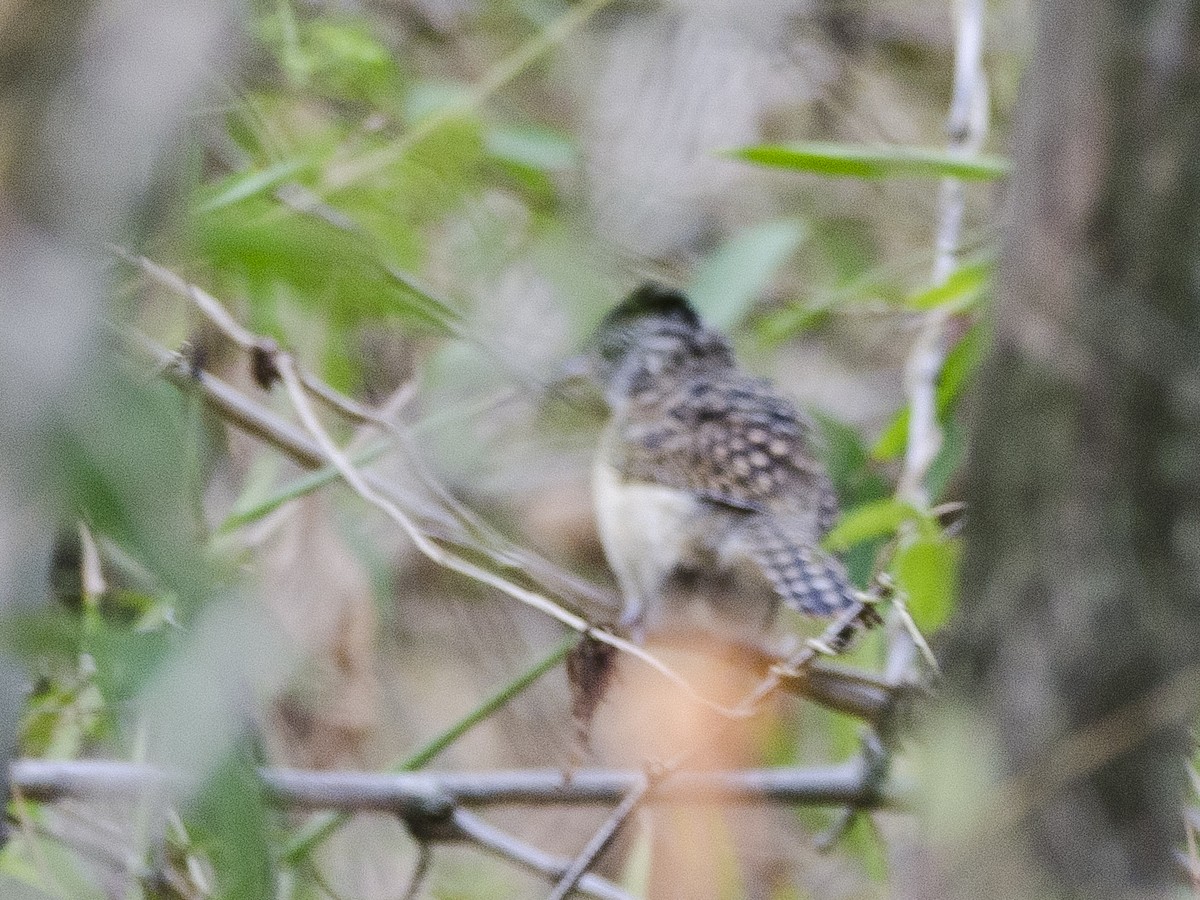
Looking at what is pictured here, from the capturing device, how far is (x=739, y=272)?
2.34 m

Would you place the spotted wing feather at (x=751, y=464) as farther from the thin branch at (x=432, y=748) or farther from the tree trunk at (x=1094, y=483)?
the tree trunk at (x=1094, y=483)

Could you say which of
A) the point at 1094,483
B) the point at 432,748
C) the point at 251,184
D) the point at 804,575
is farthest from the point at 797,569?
the point at 1094,483

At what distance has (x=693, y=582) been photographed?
103 inches

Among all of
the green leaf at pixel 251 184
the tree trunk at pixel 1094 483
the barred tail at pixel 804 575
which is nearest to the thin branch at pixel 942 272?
the barred tail at pixel 804 575

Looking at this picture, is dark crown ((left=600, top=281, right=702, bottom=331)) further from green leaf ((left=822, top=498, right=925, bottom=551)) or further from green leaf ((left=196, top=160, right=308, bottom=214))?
green leaf ((left=196, top=160, right=308, bottom=214))

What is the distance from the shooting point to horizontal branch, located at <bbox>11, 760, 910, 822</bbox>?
154cm

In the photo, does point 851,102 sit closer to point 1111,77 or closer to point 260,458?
point 260,458

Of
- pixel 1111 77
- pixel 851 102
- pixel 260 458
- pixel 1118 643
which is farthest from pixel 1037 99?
pixel 851 102

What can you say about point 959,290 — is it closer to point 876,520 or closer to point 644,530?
point 876,520

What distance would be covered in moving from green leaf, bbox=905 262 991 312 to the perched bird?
45cm

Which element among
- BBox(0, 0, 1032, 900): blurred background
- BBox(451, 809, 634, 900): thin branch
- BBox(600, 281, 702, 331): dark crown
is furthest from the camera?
BBox(600, 281, 702, 331): dark crown

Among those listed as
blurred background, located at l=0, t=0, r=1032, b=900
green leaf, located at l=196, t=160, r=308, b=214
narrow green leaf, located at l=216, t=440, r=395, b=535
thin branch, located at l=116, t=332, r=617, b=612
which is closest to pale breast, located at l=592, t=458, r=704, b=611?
blurred background, located at l=0, t=0, r=1032, b=900

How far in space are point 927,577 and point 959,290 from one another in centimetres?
39

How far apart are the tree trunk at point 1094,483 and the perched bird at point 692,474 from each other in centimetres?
146
